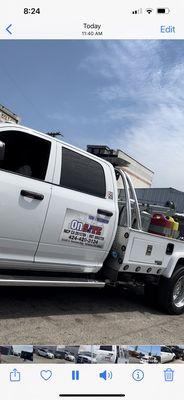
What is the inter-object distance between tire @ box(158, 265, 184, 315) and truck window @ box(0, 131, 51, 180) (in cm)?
260

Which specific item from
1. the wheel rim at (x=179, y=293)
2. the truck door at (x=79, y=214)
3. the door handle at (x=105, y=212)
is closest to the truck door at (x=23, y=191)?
the truck door at (x=79, y=214)

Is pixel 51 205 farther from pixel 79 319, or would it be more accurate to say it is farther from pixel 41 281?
pixel 79 319

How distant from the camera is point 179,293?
6.35m

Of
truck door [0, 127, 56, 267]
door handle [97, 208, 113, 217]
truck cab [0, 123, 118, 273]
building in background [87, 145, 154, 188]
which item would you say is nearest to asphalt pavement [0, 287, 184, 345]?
truck cab [0, 123, 118, 273]

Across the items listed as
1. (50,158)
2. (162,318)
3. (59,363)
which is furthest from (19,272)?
(59,363)

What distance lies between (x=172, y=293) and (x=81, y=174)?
7.39 ft

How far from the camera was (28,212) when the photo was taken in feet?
14.1

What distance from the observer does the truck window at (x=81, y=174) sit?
4812 millimetres
